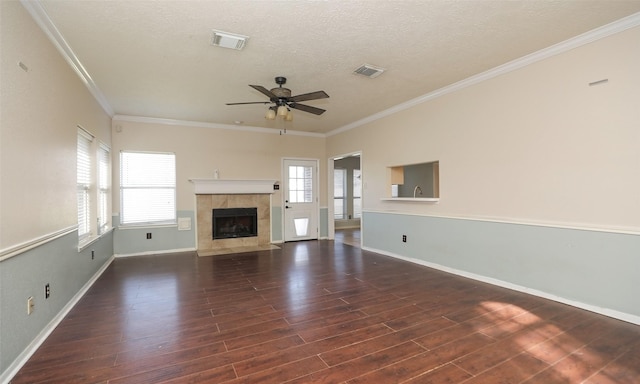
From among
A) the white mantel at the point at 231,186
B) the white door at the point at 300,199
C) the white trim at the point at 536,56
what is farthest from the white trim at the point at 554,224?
the white mantel at the point at 231,186

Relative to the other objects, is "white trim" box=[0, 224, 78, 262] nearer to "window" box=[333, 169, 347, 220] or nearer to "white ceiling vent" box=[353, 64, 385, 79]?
"white ceiling vent" box=[353, 64, 385, 79]

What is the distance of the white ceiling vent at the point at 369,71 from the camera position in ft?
11.7

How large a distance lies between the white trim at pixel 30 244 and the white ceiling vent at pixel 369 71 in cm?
346

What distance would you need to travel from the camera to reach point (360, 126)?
6266mm

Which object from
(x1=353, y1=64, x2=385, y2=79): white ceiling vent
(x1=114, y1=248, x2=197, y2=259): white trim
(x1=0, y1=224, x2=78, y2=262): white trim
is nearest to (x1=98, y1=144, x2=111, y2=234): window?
(x1=114, y1=248, x2=197, y2=259): white trim

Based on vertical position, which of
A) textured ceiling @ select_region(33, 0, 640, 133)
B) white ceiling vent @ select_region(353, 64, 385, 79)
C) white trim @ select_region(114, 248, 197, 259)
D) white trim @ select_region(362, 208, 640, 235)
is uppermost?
textured ceiling @ select_region(33, 0, 640, 133)

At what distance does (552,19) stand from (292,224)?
5.77 meters

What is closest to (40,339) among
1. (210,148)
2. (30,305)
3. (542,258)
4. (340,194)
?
(30,305)

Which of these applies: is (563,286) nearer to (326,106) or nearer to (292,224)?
(326,106)

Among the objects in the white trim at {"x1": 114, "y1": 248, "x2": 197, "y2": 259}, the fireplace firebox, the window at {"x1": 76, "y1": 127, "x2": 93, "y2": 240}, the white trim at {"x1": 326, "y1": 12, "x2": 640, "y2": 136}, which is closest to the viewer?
the white trim at {"x1": 326, "y1": 12, "x2": 640, "y2": 136}

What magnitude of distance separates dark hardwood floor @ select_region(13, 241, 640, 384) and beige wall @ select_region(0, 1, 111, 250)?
994 mm

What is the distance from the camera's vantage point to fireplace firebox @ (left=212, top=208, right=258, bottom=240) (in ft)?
21.1

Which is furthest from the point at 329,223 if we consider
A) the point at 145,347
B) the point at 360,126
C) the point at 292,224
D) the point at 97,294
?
the point at 145,347

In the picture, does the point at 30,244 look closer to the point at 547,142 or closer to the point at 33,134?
the point at 33,134
